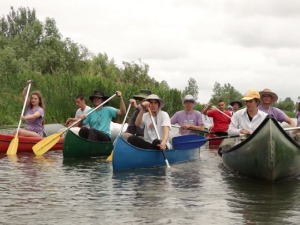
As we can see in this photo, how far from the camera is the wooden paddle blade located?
1002cm

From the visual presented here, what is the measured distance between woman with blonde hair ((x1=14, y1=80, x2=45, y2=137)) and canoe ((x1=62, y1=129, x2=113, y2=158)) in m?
0.88

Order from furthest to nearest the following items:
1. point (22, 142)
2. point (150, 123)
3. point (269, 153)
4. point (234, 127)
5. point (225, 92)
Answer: point (225, 92) < point (22, 142) < point (150, 123) < point (234, 127) < point (269, 153)

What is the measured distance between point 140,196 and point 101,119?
436 cm

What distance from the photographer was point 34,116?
1090 centimetres

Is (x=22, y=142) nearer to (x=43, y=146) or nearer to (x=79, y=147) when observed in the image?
(x=43, y=146)

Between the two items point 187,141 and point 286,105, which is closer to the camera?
point 187,141

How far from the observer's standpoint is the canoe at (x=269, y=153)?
23.4 feet

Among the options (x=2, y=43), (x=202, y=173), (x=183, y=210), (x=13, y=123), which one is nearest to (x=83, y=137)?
(x=202, y=173)

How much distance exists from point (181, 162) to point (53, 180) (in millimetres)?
2927

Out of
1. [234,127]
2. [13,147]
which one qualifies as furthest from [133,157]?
[13,147]

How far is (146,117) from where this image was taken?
920 centimetres

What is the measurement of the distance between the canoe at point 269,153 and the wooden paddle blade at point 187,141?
2151 mm

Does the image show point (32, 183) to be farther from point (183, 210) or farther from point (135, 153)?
point (183, 210)

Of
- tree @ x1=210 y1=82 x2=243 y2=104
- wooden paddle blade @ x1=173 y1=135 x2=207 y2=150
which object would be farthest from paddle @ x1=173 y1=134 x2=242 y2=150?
tree @ x1=210 y1=82 x2=243 y2=104
